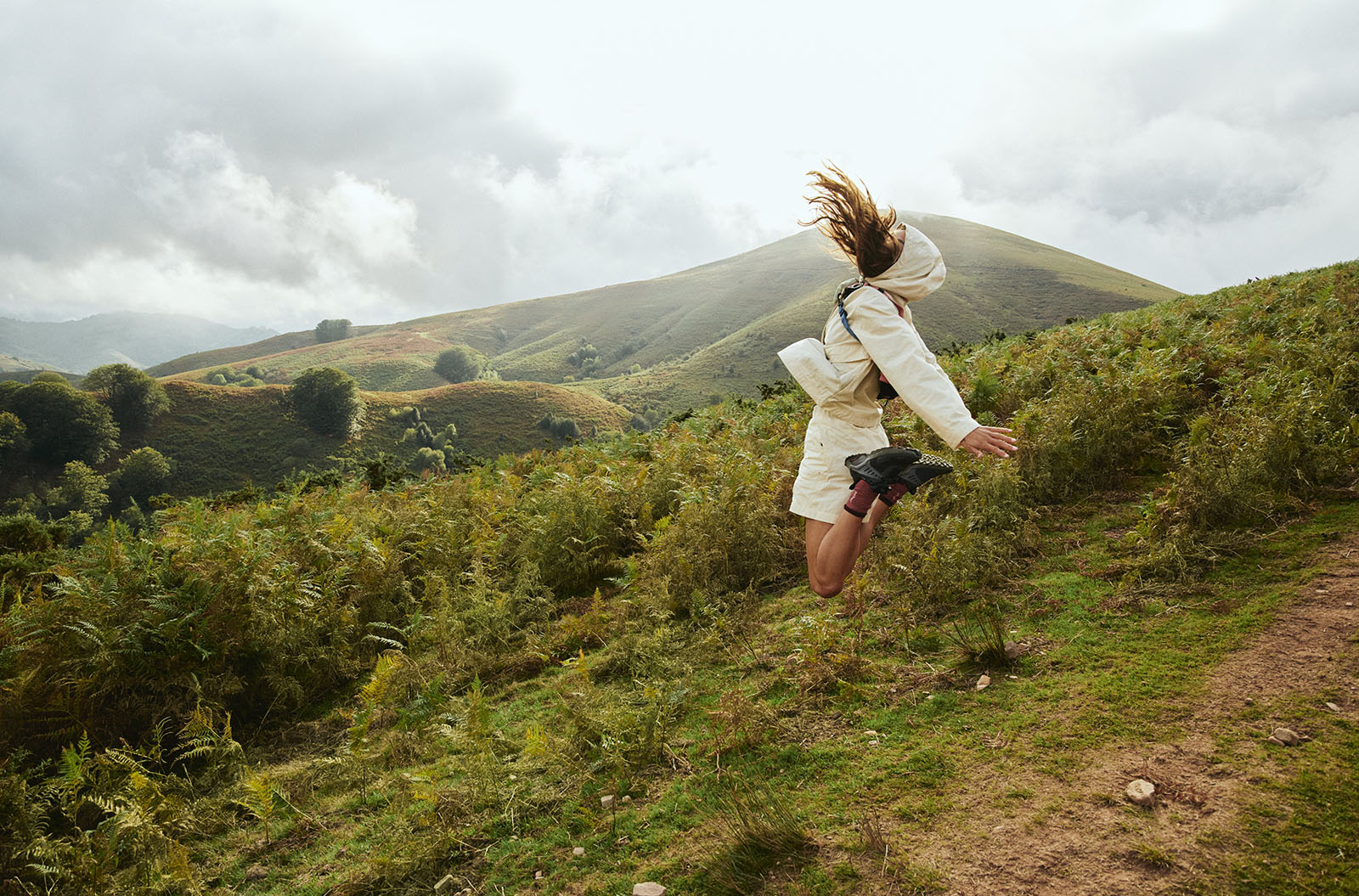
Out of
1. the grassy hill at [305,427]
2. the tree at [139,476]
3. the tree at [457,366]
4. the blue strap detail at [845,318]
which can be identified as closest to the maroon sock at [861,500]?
the blue strap detail at [845,318]

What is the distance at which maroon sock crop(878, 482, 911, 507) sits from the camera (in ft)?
12.6

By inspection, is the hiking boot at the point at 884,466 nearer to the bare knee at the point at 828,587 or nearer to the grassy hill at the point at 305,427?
the bare knee at the point at 828,587

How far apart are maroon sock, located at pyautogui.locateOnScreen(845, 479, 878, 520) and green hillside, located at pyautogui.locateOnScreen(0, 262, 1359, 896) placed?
0.93 meters

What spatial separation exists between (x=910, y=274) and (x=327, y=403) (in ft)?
338

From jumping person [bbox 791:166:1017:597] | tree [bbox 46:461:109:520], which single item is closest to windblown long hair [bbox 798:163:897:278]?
jumping person [bbox 791:166:1017:597]

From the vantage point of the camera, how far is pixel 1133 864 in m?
2.10

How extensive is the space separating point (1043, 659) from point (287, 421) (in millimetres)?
106936

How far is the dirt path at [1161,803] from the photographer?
2102mm

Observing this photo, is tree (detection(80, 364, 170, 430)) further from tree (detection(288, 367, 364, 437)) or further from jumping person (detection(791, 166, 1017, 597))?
jumping person (detection(791, 166, 1017, 597))

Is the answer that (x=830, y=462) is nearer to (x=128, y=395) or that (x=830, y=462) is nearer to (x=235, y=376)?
(x=128, y=395)

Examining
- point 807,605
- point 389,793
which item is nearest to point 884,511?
point 807,605

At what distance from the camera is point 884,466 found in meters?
3.73

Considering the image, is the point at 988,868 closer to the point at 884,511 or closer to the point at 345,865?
the point at 884,511

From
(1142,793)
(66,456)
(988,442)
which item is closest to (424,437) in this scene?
(66,456)
